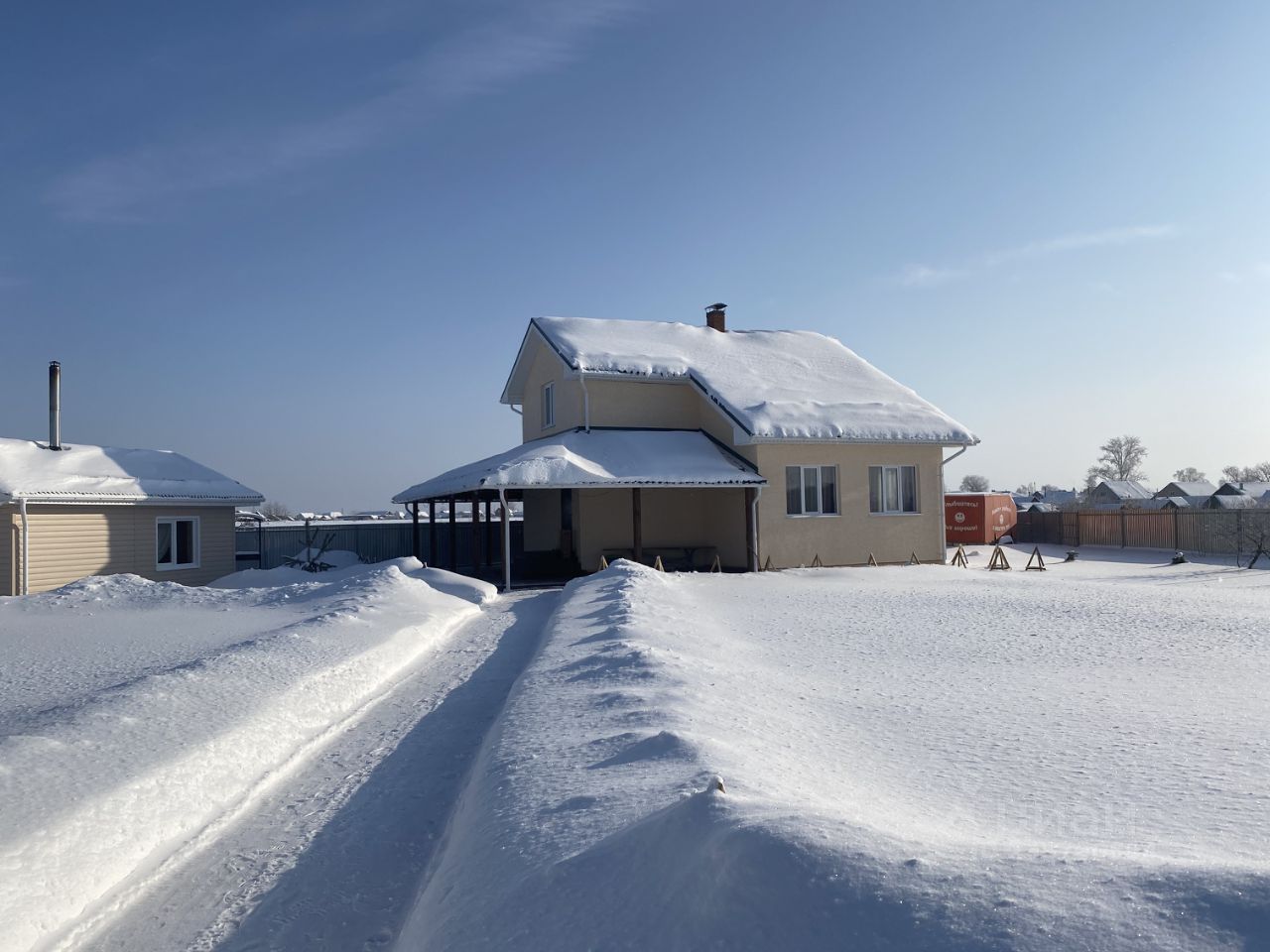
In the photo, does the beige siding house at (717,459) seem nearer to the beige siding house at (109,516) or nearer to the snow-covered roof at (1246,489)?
the beige siding house at (109,516)

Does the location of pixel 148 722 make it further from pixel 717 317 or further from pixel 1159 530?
pixel 1159 530

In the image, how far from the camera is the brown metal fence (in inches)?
1027

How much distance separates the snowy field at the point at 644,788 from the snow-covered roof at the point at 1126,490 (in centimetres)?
5491

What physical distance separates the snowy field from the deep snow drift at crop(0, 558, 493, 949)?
3 cm

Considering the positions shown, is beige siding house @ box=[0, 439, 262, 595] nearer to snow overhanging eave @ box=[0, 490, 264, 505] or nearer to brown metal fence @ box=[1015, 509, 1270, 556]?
snow overhanging eave @ box=[0, 490, 264, 505]

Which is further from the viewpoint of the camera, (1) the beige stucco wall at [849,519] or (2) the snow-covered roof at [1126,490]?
(2) the snow-covered roof at [1126,490]

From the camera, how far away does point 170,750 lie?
612 centimetres

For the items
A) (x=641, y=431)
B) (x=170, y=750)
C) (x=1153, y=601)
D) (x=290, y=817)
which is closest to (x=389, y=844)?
(x=290, y=817)

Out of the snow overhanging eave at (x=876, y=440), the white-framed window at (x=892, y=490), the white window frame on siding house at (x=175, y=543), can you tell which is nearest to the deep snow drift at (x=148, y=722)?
the white window frame on siding house at (x=175, y=543)

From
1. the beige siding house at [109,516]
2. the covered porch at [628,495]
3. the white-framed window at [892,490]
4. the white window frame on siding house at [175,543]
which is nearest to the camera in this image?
the covered porch at [628,495]

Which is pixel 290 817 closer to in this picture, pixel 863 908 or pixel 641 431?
pixel 863 908

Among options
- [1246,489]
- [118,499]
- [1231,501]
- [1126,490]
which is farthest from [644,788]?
[1126,490]

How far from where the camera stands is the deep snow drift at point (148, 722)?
468 centimetres

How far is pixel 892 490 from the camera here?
22.0 meters
